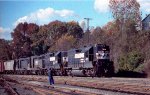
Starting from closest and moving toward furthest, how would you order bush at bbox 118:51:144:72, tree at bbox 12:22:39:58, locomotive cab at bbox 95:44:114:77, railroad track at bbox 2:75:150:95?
1. railroad track at bbox 2:75:150:95
2. locomotive cab at bbox 95:44:114:77
3. bush at bbox 118:51:144:72
4. tree at bbox 12:22:39:58

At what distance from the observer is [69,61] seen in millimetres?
39594

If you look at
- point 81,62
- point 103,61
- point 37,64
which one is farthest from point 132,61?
point 37,64

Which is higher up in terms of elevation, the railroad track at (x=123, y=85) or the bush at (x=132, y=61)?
the bush at (x=132, y=61)

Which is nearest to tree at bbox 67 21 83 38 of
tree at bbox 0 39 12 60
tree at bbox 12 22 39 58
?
tree at bbox 12 22 39 58

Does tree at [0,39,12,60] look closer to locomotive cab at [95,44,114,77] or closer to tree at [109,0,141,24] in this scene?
tree at [109,0,141,24]

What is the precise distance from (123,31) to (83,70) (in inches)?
702

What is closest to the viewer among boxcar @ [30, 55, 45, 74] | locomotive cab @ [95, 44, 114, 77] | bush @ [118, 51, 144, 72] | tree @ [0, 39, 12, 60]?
locomotive cab @ [95, 44, 114, 77]

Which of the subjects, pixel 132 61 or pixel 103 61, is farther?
pixel 132 61

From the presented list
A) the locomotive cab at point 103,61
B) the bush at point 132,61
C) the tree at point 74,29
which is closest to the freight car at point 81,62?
the locomotive cab at point 103,61

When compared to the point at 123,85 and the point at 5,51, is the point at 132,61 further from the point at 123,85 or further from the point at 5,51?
the point at 5,51

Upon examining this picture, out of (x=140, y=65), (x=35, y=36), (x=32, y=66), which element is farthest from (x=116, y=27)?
(x=35, y=36)

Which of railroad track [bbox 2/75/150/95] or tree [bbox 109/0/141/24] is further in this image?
tree [bbox 109/0/141/24]

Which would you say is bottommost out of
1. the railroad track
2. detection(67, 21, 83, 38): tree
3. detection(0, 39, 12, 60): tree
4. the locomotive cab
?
the railroad track

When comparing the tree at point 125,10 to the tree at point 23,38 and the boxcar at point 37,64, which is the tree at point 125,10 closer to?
the boxcar at point 37,64
